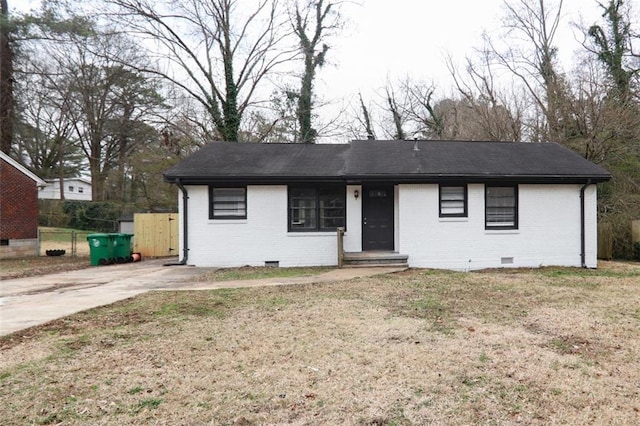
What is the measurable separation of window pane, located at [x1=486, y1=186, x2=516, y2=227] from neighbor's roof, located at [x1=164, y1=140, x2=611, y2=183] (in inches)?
21.2

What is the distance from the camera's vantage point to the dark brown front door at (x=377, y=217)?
38.4ft

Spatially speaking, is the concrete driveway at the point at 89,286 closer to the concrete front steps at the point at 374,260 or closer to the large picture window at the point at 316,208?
the concrete front steps at the point at 374,260

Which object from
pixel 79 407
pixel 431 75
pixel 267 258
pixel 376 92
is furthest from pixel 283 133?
pixel 79 407

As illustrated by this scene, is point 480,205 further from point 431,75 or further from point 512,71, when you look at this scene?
point 431,75

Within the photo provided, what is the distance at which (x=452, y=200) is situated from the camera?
1120 centimetres

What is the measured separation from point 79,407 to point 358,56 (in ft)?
77.6

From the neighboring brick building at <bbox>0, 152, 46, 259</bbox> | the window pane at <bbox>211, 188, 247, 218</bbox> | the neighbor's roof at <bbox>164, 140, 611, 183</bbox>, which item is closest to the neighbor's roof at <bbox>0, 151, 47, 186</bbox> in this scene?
the neighboring brick building at <bbox>0, 152, 46, 259</bbox>

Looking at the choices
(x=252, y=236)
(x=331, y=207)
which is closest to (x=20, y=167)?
(x=252, y=236)

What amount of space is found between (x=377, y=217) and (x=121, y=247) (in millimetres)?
9240

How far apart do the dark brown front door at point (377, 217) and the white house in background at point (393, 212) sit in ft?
0.10

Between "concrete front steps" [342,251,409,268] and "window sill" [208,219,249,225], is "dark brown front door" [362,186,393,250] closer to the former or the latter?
"concrete front steps" [342,251,409,268]

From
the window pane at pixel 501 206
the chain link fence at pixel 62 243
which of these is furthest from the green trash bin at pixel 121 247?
the window pane at pixel 501 206

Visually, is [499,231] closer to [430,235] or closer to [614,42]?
[430,235]

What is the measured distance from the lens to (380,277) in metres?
9.07
